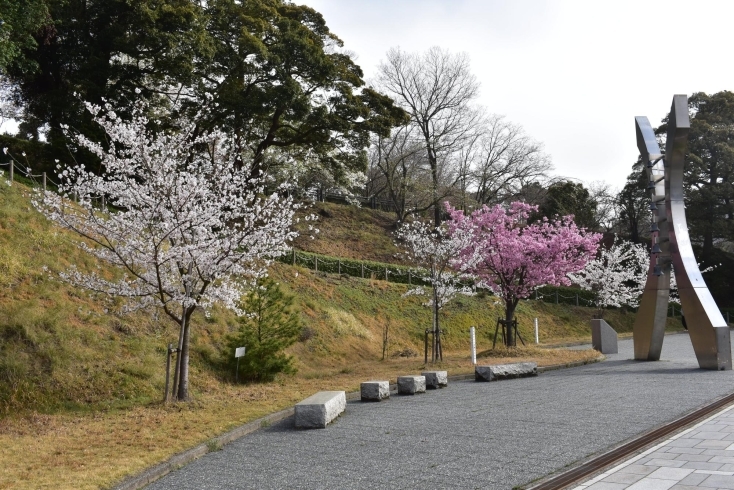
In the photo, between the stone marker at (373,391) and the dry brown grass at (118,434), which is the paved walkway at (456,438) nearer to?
the stone marker at (373,391)

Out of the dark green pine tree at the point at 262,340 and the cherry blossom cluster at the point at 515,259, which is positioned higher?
the cherry blossom cluster at the point at 515,259

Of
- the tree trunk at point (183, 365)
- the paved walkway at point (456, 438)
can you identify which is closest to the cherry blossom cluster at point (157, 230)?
the tree trunk at point (183, 365)

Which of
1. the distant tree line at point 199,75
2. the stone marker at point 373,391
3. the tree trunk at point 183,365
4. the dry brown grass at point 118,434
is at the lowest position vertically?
the dry brown grass at point 118,434

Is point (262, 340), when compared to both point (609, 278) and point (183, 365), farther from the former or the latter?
point (609, 278)

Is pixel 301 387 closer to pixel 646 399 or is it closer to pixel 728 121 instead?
pixel 646 399

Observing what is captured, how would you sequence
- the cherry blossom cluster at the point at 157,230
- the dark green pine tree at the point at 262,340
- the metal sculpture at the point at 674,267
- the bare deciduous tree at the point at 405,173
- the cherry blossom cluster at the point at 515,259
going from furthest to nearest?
the bare deciduous tree at the point at 405,173
the cherry blossom cluster at the point at 515,259
the metal sculpture at the point at 674,267
the dark green pine tree at the point at 262,340
the cherry blossom cluster at the point at 157,230

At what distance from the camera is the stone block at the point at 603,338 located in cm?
2078

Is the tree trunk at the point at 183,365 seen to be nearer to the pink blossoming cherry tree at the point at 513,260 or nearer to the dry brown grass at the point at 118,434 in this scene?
the dry brown grass at the point at 118,434

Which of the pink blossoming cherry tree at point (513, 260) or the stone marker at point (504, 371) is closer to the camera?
the stone marker at point (504, 371)

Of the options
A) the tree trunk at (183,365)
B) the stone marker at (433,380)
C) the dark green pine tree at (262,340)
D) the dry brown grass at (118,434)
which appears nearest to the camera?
the dry brown grass at (118,434)

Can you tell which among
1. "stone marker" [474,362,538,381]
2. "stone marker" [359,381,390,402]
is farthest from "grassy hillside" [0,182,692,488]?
"stone marker" [474,362,538,381]

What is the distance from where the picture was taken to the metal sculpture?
1435 centimetres

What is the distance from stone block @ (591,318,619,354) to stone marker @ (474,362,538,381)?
7224 mm

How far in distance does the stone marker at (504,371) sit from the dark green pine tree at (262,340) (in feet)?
14.0
